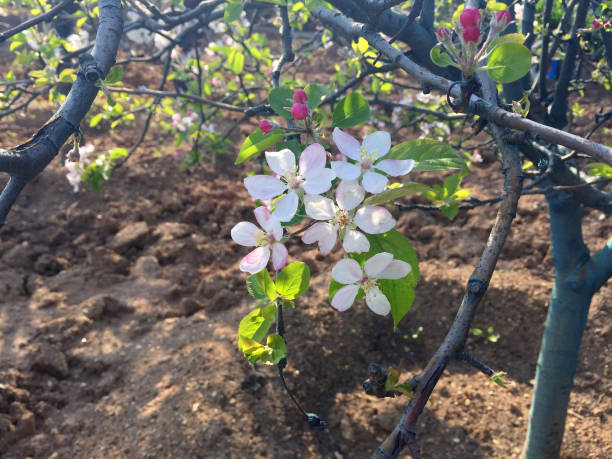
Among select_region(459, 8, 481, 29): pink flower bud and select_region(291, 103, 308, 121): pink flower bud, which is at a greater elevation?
select_region(459, 8, 481, 29): pink flower bud

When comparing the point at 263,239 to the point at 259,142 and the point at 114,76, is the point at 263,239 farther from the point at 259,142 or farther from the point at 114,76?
the point at 114,76

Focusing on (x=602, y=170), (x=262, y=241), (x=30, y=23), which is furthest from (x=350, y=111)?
(x=602, y=170)

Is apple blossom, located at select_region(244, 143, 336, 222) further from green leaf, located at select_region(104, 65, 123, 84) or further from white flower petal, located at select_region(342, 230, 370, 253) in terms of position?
green leaf, located at select_region(104, 65, 123, 84)

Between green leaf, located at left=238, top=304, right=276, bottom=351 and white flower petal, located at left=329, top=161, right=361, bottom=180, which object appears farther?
green leaf, located at left=238, top=304, right=276, bottom=351

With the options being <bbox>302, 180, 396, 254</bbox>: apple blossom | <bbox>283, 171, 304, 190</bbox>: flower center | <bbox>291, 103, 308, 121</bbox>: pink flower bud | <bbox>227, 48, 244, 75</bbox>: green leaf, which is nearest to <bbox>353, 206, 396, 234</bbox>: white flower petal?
<bbox>302, 180, 396, 254</bbox>: apple blossom

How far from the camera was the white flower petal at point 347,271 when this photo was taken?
2.06 feet

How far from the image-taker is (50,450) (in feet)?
6.12

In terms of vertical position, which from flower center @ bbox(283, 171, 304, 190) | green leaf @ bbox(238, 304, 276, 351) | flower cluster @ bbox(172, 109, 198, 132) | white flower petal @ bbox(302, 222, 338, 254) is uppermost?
flower cluster @ bbox(172, 109, 198, 132)

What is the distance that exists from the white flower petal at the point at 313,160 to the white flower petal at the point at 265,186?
0.14ft

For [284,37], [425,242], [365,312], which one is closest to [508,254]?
[425,242]

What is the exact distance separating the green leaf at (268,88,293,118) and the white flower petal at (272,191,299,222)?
0.24 metres

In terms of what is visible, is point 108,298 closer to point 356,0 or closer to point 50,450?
point 50,450

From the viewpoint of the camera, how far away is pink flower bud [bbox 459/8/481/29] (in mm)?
669

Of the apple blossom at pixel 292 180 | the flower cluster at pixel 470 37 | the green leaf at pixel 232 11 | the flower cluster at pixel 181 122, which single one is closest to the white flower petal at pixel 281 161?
the apple blossom at pixel 292 180
